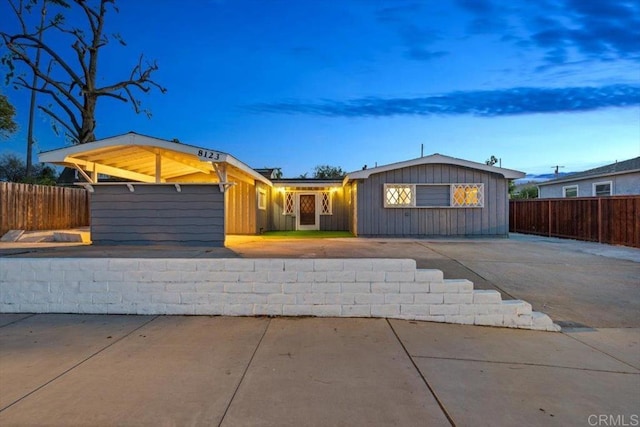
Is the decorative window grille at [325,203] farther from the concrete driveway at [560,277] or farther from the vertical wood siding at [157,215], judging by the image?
the concrete driveway at [560,277]

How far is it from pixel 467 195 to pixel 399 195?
2.68 meters

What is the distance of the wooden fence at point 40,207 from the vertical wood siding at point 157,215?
15.0 feet

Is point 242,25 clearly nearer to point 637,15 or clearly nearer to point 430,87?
point 430,87

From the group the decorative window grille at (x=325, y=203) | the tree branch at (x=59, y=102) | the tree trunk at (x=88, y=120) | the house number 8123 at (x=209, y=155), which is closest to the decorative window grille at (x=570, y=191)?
the decorative window grille at (x=325, y=203)

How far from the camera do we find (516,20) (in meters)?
12.2

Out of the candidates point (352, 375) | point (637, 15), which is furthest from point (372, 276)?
point (637, 15)

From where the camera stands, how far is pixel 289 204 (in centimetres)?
1803

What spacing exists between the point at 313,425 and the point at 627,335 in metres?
4.56

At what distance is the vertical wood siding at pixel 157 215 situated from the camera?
10031 mm

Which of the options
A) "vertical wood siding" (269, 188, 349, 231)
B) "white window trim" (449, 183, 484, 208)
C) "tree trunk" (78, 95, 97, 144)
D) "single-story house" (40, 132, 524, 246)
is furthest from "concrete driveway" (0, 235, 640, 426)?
"tree trunk" (78, 95, 97, 144)

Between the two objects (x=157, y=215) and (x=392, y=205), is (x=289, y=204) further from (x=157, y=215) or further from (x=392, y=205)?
(x=157, y=215)

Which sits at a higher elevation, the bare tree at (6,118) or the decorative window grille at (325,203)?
the bare tree at (6,118)

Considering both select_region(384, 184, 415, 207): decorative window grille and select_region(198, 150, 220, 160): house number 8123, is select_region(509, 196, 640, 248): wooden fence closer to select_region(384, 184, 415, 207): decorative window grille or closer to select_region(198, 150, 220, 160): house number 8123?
select_region(384, 184, 415, 207): decorative window grille

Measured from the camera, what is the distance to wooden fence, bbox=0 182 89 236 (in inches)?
477
